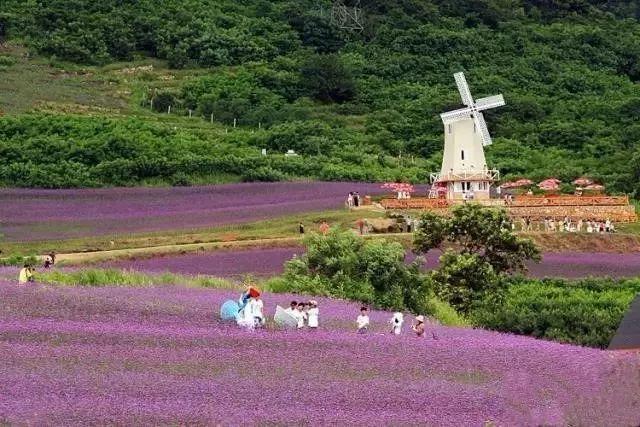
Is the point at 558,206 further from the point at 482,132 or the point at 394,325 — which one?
the point at 394,325

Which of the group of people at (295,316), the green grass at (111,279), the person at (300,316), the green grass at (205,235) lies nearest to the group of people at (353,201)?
the green grass at (205,235)

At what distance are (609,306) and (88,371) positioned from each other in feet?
77.2

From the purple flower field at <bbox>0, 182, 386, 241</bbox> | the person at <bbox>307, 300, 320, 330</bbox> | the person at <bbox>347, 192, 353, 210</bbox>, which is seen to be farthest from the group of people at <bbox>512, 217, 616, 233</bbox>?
the person at <bbox>307, 300, 320, 330</bbox>

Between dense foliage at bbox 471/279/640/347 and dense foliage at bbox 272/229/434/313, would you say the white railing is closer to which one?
dense foliage at bbox 471/279/640/347

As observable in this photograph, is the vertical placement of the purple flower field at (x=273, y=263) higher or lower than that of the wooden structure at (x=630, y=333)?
higher

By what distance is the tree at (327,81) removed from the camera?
107m

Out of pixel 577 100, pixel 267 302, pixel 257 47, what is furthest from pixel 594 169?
pixel 267 302

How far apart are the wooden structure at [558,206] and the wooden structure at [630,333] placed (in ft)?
120

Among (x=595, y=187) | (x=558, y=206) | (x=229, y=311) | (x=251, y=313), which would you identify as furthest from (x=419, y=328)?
(x=595, y=187)

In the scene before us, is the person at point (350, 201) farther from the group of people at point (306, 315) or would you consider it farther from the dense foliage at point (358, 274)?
the group of people at point (306, 315)

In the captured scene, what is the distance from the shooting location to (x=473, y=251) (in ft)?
145

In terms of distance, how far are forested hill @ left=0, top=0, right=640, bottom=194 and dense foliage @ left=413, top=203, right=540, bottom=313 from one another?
1083 inches

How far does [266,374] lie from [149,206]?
42.6 meters

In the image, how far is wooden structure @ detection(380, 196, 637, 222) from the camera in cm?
6272
